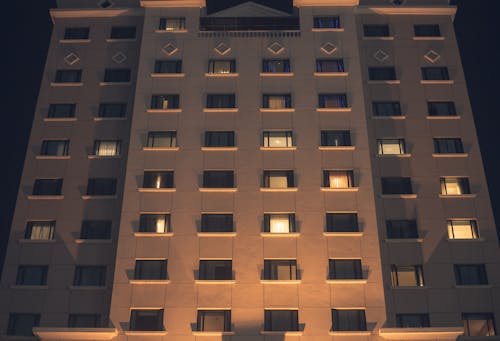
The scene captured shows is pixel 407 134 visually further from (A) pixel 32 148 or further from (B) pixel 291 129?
(A) pixel 32 148

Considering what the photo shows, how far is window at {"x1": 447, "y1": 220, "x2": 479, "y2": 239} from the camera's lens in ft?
143

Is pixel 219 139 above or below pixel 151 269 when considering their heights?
above

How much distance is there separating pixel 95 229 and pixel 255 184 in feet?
41.7

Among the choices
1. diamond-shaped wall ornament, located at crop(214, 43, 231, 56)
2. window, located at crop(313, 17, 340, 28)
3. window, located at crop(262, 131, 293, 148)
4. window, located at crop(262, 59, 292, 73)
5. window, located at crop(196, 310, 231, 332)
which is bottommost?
window, located at crop(196, 310, 231, 332)

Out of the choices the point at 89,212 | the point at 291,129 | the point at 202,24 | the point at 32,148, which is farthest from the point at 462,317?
the point at 32,148

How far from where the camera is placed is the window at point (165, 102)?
47.5 metres

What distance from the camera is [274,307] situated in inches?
1554

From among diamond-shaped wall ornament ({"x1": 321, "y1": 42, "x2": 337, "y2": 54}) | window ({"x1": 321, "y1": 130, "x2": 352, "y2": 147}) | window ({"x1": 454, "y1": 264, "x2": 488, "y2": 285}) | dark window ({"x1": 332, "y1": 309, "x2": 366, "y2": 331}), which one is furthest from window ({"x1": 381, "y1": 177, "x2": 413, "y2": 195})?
diamond-shaped wall ornament ({"x1": 321, "y1": 42, "x2": 337, "y2": 54})

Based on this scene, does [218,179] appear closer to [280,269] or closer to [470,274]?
[280,269]

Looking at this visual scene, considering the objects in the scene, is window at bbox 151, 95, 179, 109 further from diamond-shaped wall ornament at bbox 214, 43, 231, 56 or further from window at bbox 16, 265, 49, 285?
window at bbox 16, 265, 49, 285

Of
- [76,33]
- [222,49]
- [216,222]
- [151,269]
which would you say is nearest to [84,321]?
[151,269]

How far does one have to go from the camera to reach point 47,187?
4603 cm

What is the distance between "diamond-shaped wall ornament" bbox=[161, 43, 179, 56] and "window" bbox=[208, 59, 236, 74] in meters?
3.25

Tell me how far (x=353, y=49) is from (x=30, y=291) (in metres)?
32.2
